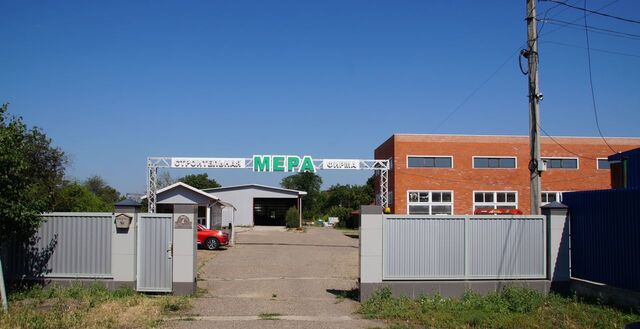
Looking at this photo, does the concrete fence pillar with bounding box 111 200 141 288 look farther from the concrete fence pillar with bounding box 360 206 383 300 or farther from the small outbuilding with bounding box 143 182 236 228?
the small outbuilding with bounding box 143 182 236 228

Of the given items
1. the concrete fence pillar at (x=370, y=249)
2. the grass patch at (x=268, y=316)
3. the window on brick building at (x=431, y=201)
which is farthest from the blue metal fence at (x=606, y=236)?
the window on brick building at (x=431, y=201)

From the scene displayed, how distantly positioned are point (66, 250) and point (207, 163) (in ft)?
75.0

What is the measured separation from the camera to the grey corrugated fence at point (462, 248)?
12.5 m

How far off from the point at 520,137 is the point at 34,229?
38452 mm

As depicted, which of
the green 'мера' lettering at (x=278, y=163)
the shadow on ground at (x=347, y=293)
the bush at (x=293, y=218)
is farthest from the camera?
the bush at (x=293, y=218)

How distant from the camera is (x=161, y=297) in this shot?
40.5 ft

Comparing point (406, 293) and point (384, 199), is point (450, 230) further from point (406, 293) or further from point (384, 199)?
point (384, 199)

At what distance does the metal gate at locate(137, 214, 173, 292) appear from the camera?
1280cm

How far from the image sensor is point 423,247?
12.6 m


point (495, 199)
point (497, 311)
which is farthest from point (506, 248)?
point (495, 199)

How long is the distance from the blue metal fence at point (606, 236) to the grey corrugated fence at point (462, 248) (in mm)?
816

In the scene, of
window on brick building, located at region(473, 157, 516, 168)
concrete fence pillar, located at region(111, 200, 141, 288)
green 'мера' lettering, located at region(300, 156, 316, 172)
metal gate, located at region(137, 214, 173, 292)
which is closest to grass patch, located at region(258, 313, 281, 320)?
metal gate, located at region(137, 214, 173, 292)

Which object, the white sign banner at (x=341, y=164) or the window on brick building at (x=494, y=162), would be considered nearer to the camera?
the white sign banner at (x=341, y=164)

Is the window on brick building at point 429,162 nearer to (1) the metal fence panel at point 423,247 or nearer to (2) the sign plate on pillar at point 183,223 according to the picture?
(1) the metal fence panel at point 423,247
